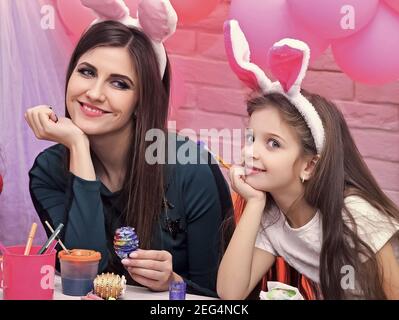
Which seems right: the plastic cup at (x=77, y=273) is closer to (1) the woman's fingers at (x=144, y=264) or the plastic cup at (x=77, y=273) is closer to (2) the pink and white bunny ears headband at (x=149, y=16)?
(1) the woman's fingers at (x=144, y=264)

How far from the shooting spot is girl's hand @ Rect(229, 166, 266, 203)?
1.77m

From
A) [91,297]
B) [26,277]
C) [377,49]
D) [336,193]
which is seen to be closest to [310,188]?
[336,193]

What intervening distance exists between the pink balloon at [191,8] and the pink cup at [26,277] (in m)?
0.80

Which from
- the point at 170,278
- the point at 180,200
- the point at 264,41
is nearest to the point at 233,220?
the point at 180,200

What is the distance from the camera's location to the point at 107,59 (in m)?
1.96

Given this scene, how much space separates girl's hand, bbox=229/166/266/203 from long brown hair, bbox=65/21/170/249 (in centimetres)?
30

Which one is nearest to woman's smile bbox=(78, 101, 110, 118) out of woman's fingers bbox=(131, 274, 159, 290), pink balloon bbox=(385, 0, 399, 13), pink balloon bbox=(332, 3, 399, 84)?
woman's fingers bbox=(131, 274, 159, 290)

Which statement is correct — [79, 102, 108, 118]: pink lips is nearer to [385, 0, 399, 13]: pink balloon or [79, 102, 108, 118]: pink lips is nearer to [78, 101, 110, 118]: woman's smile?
[78, 101, 110, 118]: woman's smile

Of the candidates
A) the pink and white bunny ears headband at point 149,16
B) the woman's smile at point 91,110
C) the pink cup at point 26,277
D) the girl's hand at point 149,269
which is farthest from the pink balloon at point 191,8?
the pink cup at point 26,277

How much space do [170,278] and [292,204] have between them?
12.7 inches

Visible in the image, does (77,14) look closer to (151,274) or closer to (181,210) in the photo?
(181,210)

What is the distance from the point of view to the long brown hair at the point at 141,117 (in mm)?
1981

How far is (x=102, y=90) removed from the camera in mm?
1931
